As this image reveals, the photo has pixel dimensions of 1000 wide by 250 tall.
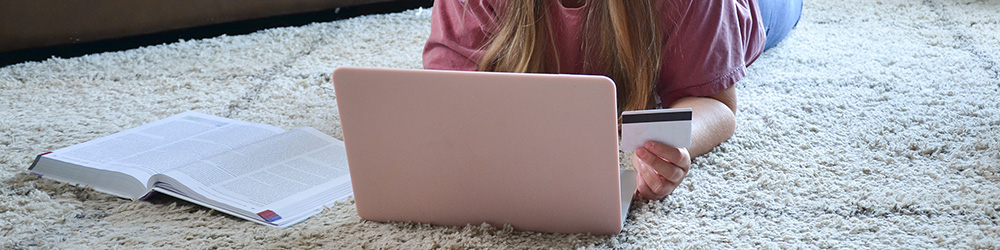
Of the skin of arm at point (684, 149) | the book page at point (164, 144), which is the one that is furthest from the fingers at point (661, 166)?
the book page at point (164, 144)

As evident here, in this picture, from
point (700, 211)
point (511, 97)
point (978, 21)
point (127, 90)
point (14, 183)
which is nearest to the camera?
point (511, 97)

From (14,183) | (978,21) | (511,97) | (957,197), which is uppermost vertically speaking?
(511,97)

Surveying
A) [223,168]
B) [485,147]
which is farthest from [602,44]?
[223,168]

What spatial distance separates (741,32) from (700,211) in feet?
1.11

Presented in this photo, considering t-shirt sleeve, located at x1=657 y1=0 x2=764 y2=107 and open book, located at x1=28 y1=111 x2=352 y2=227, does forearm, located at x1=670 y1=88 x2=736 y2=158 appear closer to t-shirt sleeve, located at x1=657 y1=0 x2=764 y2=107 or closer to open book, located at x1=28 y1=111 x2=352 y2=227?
t-shirt sleeve, located at x1=657 y1=0 x2=764 y2=107

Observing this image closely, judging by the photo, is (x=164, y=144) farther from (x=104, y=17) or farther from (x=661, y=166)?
(x=104, y=17)

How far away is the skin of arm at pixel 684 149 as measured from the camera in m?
0.73

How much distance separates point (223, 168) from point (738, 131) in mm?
612

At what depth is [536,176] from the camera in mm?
701

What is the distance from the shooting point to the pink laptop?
2.14ft

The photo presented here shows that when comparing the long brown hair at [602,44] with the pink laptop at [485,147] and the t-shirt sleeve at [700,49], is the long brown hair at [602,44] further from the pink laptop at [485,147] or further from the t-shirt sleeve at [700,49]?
the pink laptop at [485,147]

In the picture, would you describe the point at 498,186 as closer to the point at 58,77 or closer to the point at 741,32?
the point at 741,32

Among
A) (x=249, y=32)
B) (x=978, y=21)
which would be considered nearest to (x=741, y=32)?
(x=978, y=21)

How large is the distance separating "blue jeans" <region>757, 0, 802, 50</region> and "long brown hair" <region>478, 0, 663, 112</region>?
485 millimetres
